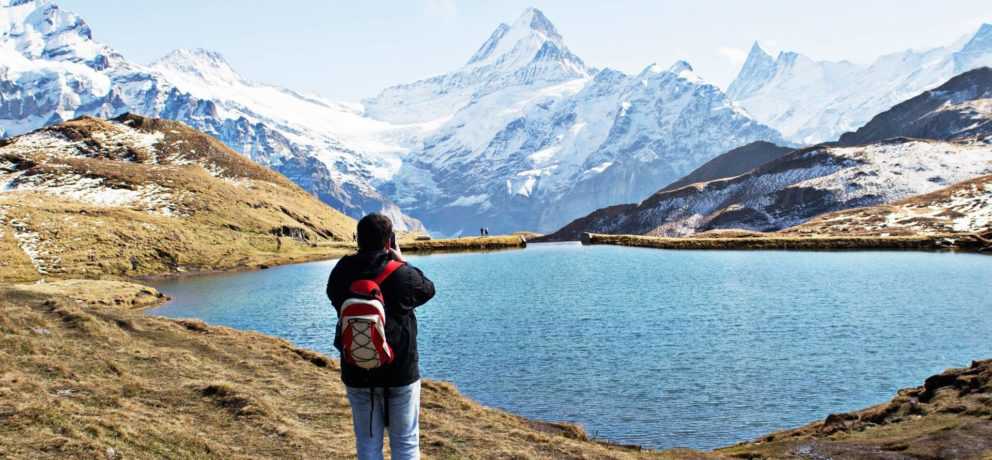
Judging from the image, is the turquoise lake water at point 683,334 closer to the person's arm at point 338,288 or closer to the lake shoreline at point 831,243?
the lake shoreline at point 831,243

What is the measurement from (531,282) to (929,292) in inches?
1641

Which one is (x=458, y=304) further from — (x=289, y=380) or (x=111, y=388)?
(x=111, y=388)

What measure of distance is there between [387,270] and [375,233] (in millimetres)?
713

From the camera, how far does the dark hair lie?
42.8 feet

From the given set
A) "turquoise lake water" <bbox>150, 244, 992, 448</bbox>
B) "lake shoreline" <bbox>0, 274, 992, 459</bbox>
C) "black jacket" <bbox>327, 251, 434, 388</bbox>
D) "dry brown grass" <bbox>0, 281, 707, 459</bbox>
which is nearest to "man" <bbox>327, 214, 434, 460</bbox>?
"black jacket" <bbox>327, 251, 434, 388</bbox>

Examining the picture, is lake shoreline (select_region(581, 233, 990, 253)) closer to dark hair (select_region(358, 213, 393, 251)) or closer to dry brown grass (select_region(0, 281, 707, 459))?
dry brown grass (select_region(0, 281, 707, 459))

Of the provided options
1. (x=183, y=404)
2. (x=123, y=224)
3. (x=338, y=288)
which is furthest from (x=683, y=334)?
(x=123, y=224)

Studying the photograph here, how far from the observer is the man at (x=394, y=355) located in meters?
12.8

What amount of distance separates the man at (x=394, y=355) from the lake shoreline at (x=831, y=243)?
121m

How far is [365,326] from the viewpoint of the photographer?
12.3 meters

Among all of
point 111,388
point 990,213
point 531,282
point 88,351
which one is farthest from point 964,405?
point 990,213

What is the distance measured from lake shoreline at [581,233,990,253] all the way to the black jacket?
12129 centimetres

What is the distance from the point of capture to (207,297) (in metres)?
93.9

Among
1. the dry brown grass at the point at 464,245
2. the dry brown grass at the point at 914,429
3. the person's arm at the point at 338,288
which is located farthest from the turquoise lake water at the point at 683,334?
the dry brown grass at the point at 464,245
